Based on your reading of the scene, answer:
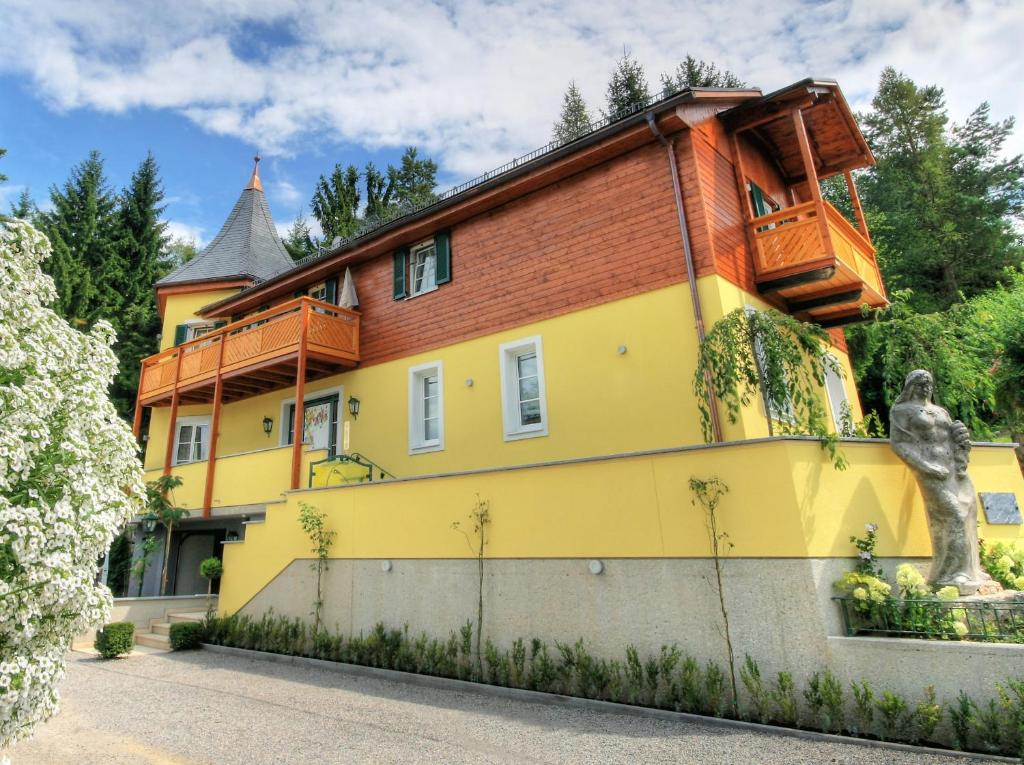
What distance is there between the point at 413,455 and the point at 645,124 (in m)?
7.64

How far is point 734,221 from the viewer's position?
1042cm

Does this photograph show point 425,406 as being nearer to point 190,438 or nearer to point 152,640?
point 152,640

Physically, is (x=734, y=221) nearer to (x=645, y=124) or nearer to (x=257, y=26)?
(x=645, y=124)

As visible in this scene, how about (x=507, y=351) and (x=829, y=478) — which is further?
(x=507, y=351)

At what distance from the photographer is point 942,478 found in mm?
6297

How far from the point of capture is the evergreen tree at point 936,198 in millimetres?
22828

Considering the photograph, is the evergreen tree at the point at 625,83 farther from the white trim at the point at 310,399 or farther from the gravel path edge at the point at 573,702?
the gravel path edge at the point at 573,702

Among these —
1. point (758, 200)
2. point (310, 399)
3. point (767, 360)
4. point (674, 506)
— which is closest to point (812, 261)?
point (758, 200)

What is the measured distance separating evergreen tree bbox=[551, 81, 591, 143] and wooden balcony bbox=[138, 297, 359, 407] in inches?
931

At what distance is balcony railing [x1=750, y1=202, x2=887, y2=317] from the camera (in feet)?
31.7

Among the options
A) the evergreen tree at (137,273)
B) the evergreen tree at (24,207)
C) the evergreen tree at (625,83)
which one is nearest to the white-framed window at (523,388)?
the evergreen tree at (137,273)

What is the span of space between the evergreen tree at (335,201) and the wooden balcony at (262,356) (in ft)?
51.0

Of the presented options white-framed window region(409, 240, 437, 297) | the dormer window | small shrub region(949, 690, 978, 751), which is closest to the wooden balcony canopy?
the dormer window

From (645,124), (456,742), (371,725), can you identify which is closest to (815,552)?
(456,742)
